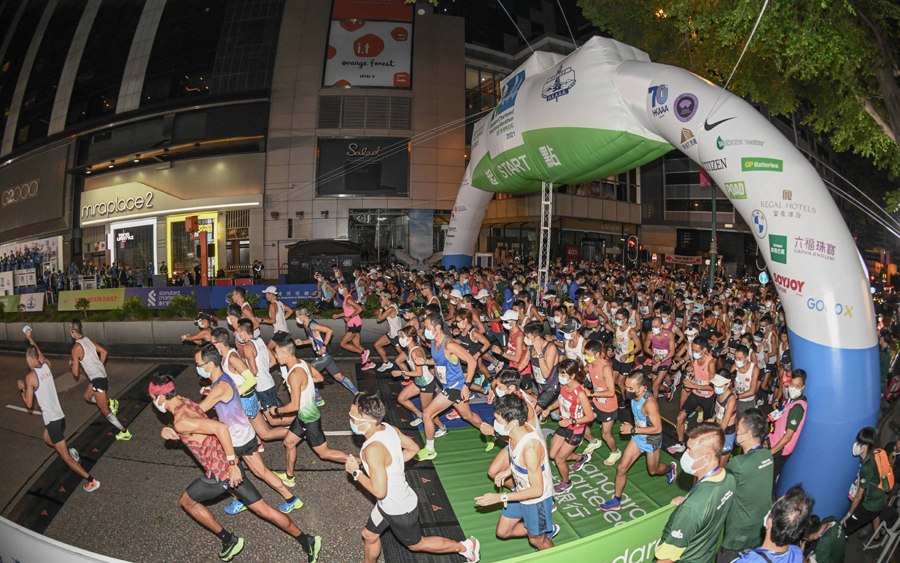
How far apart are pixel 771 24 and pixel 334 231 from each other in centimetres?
2303

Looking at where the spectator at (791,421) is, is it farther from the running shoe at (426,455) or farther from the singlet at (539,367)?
the running shoe at (426,455)

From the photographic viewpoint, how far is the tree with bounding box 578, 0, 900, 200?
7.75m

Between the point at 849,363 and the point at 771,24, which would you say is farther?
the point at 771,24

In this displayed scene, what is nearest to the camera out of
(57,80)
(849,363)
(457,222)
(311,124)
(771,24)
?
(849,363)

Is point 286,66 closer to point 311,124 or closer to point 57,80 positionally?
point 311,124

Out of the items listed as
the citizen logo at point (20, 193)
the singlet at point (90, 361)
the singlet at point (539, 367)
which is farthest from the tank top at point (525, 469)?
the citizen logo at point (20, 193)

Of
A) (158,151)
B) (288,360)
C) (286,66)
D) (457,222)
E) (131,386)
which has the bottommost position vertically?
(131,386)

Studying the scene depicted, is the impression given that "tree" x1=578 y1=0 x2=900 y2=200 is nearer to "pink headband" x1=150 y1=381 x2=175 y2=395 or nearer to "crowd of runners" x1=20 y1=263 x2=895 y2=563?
"crowd of runners" x1=20 y1=263 x2=895 y2=563

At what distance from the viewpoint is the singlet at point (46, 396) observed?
6.09 metres

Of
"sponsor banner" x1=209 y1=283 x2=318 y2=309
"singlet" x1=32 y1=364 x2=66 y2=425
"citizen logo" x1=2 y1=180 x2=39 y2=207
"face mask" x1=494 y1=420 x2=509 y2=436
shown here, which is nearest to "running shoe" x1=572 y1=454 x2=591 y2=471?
"face mask" x1=494 y1=420 x2=509 y2=436

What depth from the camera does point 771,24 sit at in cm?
773

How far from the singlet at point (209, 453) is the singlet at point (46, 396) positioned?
318 cm

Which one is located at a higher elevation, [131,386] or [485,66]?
[485,66]

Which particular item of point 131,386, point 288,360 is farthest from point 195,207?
point 288,360
